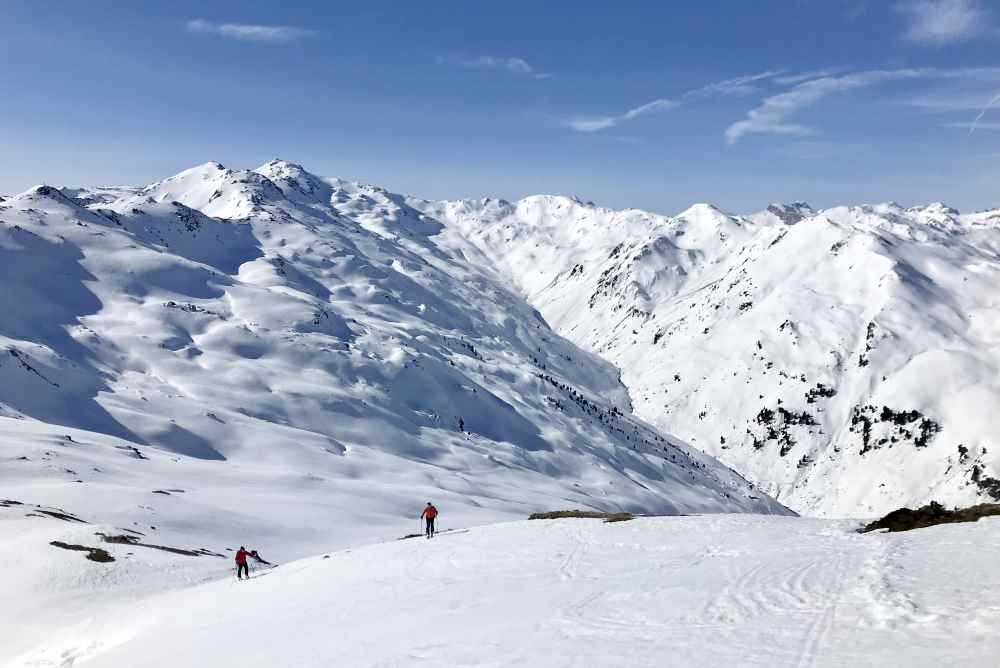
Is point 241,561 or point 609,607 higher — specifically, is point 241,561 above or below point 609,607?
below

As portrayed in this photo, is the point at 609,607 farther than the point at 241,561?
No

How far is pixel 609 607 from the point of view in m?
22.7

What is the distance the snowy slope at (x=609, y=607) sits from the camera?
17812 millimetres

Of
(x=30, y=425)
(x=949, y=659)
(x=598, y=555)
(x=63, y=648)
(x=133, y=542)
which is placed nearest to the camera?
(x=949, y=659)

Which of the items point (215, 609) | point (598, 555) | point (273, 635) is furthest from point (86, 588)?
point (598, 555)

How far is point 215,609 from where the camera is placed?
3134 centimetres

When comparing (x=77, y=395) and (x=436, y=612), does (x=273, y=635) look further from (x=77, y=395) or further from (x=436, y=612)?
(x=77, y=395)

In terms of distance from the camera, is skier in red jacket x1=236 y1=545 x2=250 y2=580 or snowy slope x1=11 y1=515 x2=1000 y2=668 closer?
snowy slope x1=11 y1=515 x2=1000 y2=668

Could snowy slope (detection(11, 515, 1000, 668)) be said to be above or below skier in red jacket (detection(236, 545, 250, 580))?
above

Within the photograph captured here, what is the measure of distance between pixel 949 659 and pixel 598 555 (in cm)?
1715

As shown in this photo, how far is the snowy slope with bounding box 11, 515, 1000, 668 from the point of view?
17812 mm

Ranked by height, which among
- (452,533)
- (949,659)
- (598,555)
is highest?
(949,659)

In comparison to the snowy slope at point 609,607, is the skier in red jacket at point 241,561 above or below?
below

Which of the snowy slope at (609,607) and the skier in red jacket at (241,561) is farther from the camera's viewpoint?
the skier in red jacket at (241,561)
